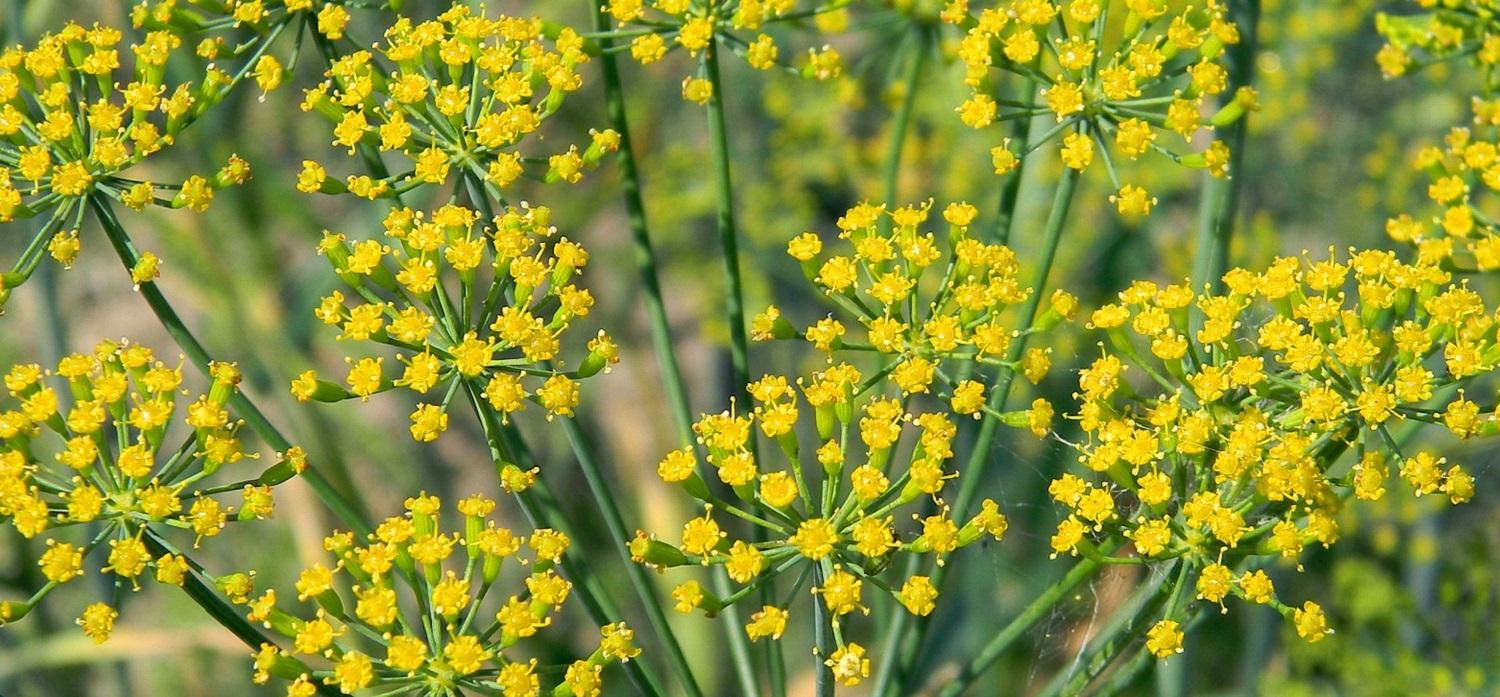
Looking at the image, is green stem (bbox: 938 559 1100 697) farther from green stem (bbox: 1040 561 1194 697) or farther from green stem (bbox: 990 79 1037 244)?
green stem (bbox: 990 79 1037 244)

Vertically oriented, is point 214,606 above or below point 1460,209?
above

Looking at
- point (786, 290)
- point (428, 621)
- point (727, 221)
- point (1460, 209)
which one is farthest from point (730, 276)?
point (786, 290)

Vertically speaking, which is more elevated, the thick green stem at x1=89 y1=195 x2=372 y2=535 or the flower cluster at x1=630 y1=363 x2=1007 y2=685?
the thick green stem at x1=89 y1=195 x2=372 y2=535

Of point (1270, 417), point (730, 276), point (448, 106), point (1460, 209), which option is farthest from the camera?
point (730, 276)

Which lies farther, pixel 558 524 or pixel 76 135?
pixel 558 524

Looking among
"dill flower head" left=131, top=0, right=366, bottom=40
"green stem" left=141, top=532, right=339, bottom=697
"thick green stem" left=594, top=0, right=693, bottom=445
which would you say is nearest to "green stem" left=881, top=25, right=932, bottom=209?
"thick green stem" left=594, top=0, right=693, bottom=445

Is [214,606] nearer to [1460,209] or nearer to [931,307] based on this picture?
[931,307]

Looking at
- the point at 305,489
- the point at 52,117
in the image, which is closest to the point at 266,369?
the point at 305,489
